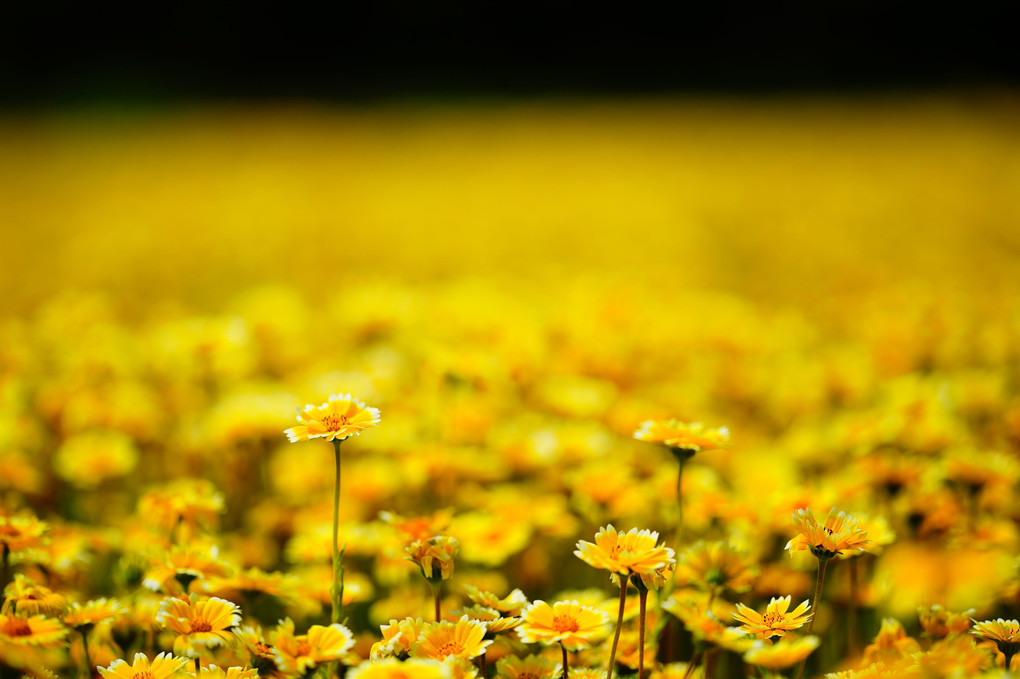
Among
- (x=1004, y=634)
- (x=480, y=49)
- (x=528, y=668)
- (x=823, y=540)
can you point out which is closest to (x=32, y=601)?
(x=528, y=668)

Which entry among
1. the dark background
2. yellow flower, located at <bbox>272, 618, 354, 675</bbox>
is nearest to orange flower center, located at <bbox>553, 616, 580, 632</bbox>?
yellow flower, located at <bbox>272, 618, 354, 675</bbox>

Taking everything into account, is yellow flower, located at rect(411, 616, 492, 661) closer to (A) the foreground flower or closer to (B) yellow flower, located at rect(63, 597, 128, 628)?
(B) yellow flower, located at rect(63, 597, 128, 628)

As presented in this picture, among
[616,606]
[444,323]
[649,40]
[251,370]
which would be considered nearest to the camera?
[616,606]

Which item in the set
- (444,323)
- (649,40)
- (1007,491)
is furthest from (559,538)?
(649,40)

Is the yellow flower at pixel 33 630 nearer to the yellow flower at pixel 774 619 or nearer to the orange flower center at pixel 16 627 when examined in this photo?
the orange flower center at pixel 16 627

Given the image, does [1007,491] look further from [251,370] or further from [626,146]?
[626,146]
